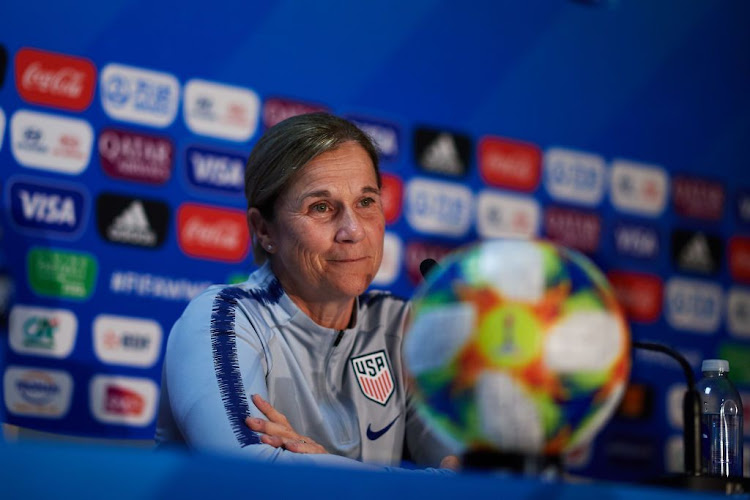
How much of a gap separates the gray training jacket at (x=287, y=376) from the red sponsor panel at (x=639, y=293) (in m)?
1.79

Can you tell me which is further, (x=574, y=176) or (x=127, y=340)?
(x=574, y=176)

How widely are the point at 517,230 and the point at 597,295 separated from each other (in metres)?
2.41

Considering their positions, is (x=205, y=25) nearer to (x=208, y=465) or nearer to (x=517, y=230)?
(x=517, y=230)

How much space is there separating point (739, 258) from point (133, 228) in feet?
7.63

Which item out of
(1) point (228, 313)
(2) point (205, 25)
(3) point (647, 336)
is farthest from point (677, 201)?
(1) point (228, 313)

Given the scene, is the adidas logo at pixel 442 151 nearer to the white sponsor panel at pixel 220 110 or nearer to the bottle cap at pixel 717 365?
the white sponsor panel at pixel 220 110

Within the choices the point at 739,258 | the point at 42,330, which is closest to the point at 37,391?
the point at 42,330

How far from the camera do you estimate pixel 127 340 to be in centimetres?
266

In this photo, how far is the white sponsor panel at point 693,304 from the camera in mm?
3488

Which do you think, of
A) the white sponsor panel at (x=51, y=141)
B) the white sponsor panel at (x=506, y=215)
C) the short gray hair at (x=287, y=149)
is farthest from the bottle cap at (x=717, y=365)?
the white sponsor panel at (x=51, y=141)

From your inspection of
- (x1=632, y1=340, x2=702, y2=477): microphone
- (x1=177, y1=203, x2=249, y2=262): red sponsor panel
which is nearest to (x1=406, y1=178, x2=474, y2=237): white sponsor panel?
(x1=177, y1=203, x2=249, y2=262): red sponsor panel

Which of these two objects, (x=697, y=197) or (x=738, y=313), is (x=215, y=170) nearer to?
(x=697, y=197)

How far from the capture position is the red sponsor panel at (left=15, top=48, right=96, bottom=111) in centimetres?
263

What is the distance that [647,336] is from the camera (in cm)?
343
